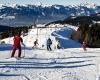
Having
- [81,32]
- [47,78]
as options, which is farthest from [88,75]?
[81,32]

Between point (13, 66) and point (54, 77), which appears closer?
point (54, 77)

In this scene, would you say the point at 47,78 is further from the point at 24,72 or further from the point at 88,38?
the point at 88,38

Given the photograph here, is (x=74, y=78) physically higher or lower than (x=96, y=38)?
lower

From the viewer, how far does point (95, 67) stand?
22.9 meters

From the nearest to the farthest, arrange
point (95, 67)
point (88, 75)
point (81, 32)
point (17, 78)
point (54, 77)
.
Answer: point (17, 78) → point (54, 77) → point (88, 75) → point (95, 67) → point (81, 32)

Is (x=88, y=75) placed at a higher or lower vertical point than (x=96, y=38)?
lower

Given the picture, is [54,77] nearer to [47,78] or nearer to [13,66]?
[47,78]

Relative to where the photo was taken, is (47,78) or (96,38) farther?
(96,38)

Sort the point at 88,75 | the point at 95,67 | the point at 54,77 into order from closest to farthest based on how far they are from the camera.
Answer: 1. the point at 54,77
2. the point at 88,75
3. the point at 95,67

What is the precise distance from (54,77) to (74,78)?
93cm

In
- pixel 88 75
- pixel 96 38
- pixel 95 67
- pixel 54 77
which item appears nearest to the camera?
pixel 54 77

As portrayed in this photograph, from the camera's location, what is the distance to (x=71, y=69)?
2141cm

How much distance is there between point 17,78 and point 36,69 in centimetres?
371

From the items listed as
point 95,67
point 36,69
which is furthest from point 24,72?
point 95,67
